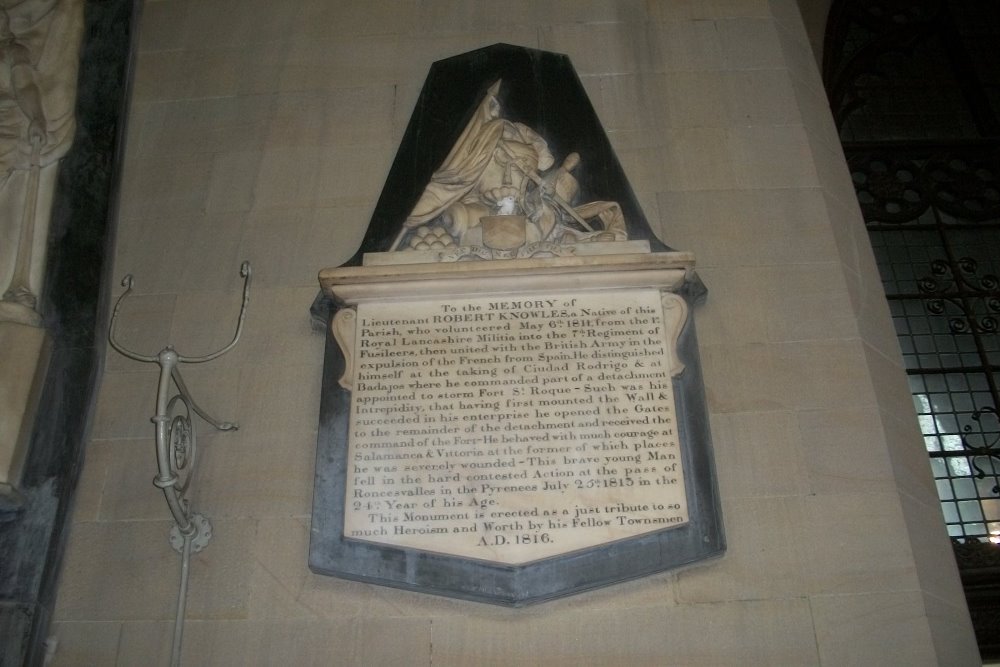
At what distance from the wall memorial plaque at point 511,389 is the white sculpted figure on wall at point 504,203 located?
10 mm

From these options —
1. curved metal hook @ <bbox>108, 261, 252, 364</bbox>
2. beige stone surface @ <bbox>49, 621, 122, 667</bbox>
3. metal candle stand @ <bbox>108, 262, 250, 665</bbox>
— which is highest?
curved metal hook @ <bbox>108, 261, 252, 364</bbox>

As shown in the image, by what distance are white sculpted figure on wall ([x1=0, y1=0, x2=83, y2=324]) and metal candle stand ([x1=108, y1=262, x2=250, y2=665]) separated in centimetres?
87

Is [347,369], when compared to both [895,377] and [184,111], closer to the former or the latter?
[184,111]

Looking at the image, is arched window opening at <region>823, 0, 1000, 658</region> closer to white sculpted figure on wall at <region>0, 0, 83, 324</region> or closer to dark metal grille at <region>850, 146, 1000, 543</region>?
dark metal grille at <region>850, 146, 1000, 543</region>

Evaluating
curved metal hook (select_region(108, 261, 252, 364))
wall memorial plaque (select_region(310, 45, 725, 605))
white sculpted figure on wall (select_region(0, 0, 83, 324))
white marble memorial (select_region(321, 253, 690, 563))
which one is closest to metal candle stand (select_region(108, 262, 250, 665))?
curved metal hook (select_region(108, 261, 252, 364))

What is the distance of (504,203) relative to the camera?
17.3ft

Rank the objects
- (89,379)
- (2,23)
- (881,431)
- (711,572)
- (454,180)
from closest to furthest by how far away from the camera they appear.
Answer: (711,572), (881,431), (89,379), (454,180), (2,23)

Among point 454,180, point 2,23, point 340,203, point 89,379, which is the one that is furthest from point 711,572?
point 2,23

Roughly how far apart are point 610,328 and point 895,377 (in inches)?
61.9

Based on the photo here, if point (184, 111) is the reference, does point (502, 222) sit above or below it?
below

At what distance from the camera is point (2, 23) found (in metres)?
5.72

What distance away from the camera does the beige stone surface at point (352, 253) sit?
418 centimetres

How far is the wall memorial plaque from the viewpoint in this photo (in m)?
4.21

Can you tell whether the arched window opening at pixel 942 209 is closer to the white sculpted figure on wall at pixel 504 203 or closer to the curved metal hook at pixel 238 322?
the white sculpted figure on wall at pixel 504 203
